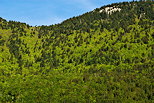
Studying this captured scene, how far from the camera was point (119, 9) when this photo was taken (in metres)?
125

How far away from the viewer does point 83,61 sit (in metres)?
68.2

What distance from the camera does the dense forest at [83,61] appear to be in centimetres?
4488

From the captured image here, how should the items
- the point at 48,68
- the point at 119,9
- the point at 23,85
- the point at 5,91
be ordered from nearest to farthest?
1. the point at 5,91
2. the point at 23,85
3. the point at 48,68
4. the point at 119,9

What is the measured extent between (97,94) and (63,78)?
12342 mm

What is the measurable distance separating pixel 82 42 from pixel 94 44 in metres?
4.86

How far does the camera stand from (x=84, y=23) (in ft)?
370

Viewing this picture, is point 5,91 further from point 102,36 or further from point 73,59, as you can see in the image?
point 102,36

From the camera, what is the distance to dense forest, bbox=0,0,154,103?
1767 inches

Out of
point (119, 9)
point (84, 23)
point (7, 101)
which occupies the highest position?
point (119, 9)

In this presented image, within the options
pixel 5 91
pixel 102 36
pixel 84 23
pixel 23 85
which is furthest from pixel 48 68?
pixel 84 23

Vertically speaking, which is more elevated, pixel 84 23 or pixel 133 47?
pixel 84 23

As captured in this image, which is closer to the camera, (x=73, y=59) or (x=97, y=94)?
(x=97, y=94)

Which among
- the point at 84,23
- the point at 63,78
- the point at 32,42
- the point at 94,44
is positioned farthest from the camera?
the point at 84,23

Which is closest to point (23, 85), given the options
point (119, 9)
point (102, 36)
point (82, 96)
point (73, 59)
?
point (82, 96)
